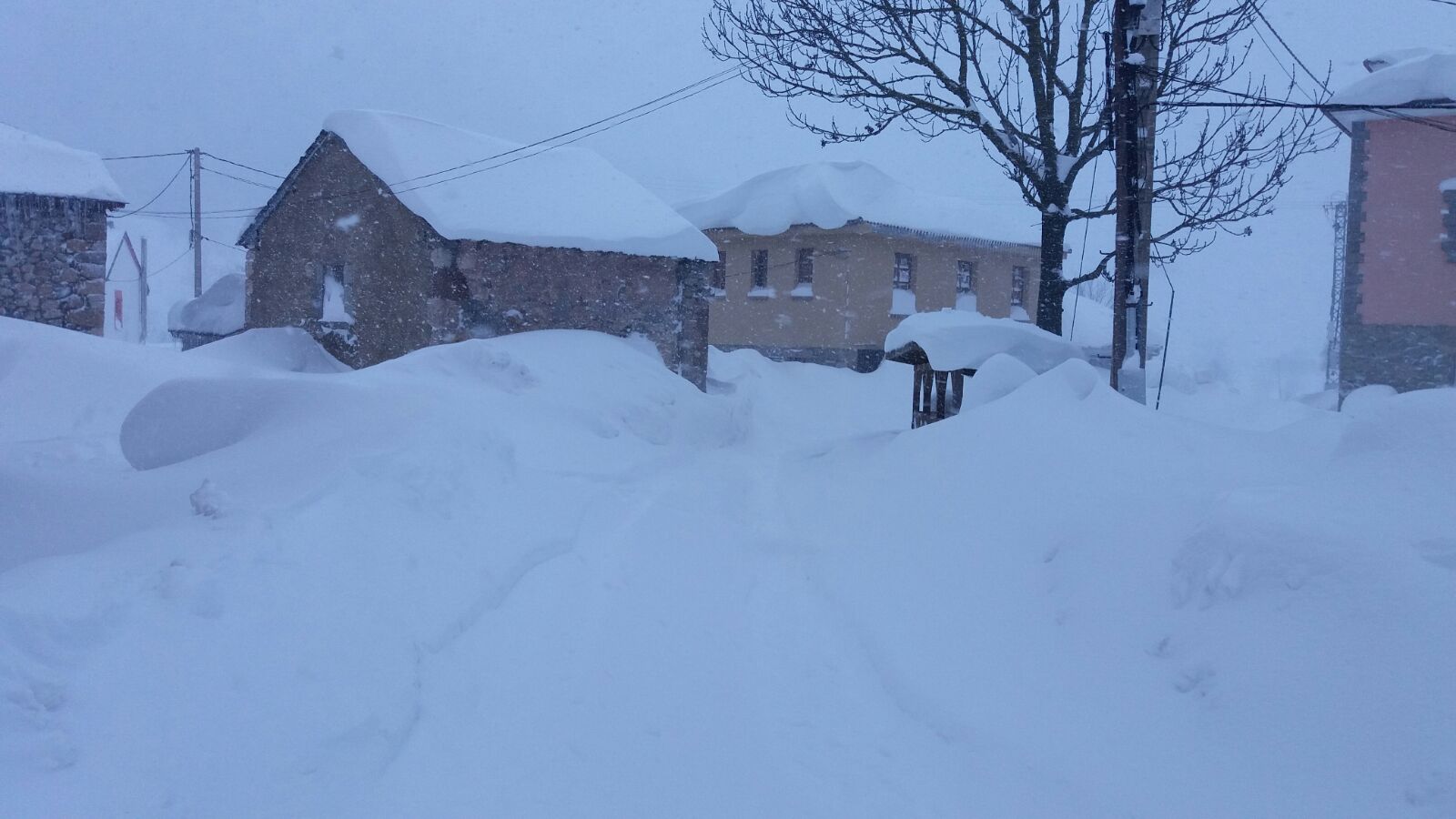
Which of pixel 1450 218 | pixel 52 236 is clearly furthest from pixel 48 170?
pixel 1450 218

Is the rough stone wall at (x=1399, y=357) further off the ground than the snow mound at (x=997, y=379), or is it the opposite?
A: the rough stone wall at (x=1399, y=357)

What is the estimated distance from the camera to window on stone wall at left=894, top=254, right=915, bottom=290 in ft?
91.5

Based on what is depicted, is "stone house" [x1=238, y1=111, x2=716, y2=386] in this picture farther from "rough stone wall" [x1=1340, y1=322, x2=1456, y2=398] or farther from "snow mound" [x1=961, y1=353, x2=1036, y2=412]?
"rough stone wall" [x1=1340, y1=322, x2=1456, y2=398]

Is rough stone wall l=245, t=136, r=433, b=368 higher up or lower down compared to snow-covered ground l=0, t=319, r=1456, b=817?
higher up

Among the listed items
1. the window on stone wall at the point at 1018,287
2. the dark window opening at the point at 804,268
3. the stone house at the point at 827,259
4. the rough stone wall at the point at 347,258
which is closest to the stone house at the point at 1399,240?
the stone house at the point at 827,259

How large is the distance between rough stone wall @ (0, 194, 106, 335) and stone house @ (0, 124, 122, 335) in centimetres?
2

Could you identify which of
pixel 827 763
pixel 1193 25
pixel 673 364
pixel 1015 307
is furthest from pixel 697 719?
pixel 1015 307

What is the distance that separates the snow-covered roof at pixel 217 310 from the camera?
27.9m

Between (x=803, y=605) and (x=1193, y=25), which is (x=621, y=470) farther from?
(x=1193, y=25)

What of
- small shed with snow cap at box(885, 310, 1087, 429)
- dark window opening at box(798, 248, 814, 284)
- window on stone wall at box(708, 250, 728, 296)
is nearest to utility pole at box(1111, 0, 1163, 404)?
small shed with snow cap at box(885, 310, 1087, 429)

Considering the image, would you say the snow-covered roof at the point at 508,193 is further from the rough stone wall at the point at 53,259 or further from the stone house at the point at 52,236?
the rough stone wall at the point at 53,259

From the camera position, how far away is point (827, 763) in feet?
13.9

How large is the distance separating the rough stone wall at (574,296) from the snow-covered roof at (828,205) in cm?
707

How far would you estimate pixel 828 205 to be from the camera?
26.2 m
